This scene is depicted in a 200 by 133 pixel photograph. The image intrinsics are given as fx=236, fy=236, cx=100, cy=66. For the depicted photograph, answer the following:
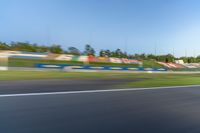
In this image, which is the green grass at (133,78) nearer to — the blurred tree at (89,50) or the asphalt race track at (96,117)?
the asphalt race track at (96,117)

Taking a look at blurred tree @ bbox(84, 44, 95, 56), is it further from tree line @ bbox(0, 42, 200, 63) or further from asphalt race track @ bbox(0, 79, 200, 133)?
asphalt race track @ bbox(0, 79, 200, 133)

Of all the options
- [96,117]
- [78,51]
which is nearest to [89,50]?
[78,51]

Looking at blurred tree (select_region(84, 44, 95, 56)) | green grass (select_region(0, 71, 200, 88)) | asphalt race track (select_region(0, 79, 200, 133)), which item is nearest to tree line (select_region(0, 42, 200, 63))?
blurred tree (select_region(84, 44, 95, 56))

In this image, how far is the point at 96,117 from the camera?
4512 mm

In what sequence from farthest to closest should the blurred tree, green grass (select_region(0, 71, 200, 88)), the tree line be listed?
the blurred tree
the tree line
green grass (select_region(0, 71, 200, 88))

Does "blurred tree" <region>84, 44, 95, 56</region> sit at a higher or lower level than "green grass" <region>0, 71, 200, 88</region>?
higher

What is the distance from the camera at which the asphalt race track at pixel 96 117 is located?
12.5 feet

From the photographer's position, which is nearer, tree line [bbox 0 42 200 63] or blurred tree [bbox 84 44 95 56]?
tree line [bbox 0 42 200 63]

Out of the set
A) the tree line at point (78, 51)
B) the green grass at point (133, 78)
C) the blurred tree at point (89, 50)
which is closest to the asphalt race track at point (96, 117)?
the green grass at point (133, 78)

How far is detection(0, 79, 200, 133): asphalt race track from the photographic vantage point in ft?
12.5
